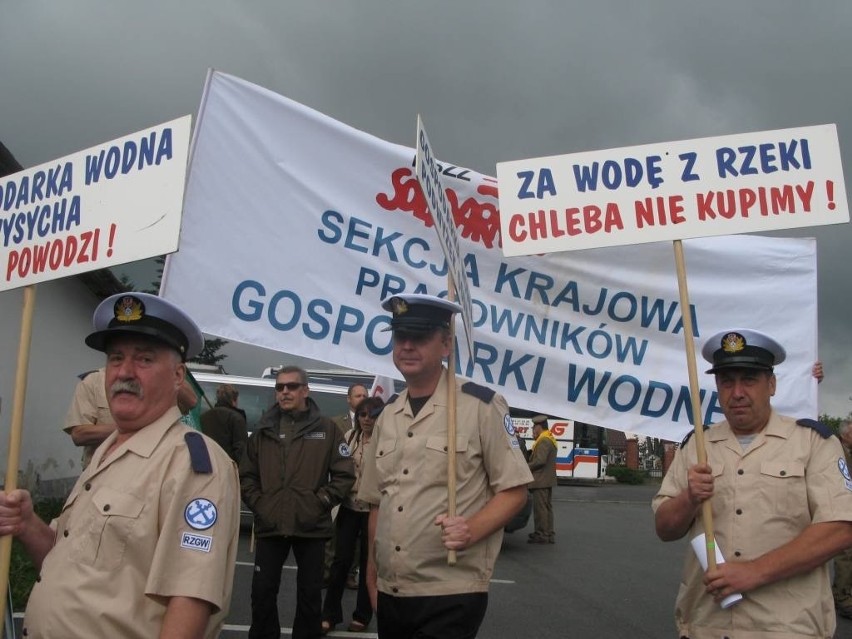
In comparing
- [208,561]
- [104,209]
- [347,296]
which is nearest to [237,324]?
[347,296]

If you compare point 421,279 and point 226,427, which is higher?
point 421,279

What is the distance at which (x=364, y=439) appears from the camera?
7512mm

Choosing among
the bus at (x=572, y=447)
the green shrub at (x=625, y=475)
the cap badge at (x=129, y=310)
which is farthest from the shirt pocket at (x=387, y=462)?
the green shrub at (x=625, y=475)

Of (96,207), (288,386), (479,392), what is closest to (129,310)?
(96,207)

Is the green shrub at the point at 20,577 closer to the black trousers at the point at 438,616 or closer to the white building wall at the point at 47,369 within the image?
the black trousers at the point at 438,616

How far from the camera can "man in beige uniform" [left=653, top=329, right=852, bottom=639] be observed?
3096 mm

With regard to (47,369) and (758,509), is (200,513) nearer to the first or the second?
(758,509)

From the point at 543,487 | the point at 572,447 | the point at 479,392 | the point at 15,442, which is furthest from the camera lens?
→ the point at 572,447

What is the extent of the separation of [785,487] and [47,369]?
449 inches

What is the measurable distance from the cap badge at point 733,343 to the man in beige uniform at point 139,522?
1.99 m

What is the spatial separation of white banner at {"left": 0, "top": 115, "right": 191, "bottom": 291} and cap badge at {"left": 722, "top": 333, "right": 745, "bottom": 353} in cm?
213

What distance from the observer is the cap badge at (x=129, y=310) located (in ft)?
9.00

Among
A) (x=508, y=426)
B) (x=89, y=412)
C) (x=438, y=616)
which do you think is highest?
(x=89, y=412)

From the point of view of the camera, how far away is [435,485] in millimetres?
Result: 3492
